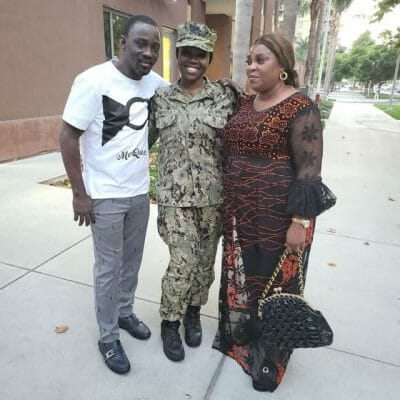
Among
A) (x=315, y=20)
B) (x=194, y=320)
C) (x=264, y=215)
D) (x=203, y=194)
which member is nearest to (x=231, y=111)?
(x=203, y=194)

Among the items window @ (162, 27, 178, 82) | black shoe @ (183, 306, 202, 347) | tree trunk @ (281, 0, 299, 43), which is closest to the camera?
black shoe @ (183, 306, 202, 347)

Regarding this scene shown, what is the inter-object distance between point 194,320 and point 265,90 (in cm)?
153

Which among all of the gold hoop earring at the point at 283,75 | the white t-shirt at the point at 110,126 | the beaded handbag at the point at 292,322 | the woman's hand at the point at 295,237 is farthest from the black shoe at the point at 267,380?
the gold hoop earring at the point at 283,75

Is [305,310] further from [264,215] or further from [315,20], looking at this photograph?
[315,20]

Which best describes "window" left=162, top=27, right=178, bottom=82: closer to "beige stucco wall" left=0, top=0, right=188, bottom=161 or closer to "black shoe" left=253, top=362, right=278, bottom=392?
"beige stucco wall" left=0, top=0, right=188, bottom=161

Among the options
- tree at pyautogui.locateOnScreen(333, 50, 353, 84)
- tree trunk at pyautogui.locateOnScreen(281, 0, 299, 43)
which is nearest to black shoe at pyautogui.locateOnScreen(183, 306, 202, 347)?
tree trunk at pyautogui.locateOnScreen(281, 0, 299, 43)

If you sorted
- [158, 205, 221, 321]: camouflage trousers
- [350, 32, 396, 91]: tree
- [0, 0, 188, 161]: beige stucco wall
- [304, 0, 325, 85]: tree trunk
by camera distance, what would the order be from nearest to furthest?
[158, 205, 221, 321]: camouflage trousers < [0, 0, 188, 161]: beige stucco wall < [304, 0, 325, 85]: tree trunk < [350, 32, 396, 91]: tree

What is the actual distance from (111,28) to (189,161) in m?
8.15

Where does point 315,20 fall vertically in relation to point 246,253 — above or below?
above

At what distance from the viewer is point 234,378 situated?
2225 millimetres

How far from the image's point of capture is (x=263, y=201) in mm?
1956

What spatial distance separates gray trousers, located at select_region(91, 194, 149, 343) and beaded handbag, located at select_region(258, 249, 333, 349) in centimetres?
82

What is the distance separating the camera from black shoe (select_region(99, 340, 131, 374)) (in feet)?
7.26

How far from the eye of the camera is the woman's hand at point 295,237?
1.87m
